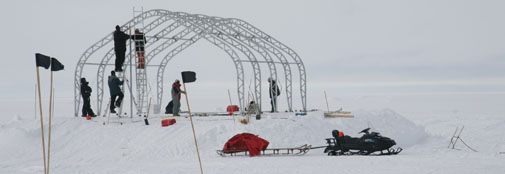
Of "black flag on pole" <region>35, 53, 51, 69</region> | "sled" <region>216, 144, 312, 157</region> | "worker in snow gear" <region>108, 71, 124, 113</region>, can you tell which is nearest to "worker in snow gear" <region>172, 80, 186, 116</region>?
"worker in snow gear" <region>108, 71, 124, 113</region>

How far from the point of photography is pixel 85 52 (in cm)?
1959

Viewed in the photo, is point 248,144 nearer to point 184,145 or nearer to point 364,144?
point 184,145

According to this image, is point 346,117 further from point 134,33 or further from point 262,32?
point 134,33

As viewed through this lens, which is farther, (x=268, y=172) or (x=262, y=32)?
(x=262, y=32)

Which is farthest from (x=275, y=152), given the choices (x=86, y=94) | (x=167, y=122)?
(x=86, y=94)

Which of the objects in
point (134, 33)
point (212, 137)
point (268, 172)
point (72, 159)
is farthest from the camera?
point (134, 33)

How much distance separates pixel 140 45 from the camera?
1886cm

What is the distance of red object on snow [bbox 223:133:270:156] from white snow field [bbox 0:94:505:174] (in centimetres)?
36

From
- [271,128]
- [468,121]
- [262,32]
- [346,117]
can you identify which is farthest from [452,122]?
[271,128]

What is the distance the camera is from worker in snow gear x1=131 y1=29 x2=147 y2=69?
61.0 feet

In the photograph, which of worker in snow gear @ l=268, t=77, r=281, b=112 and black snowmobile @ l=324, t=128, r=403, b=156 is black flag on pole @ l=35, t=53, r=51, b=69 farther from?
worker in snow gear @ l=268, t=77, r=281, b=112

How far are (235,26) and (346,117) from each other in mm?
6272

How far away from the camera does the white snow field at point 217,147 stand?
9.88m

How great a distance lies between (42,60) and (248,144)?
6.02 metres
